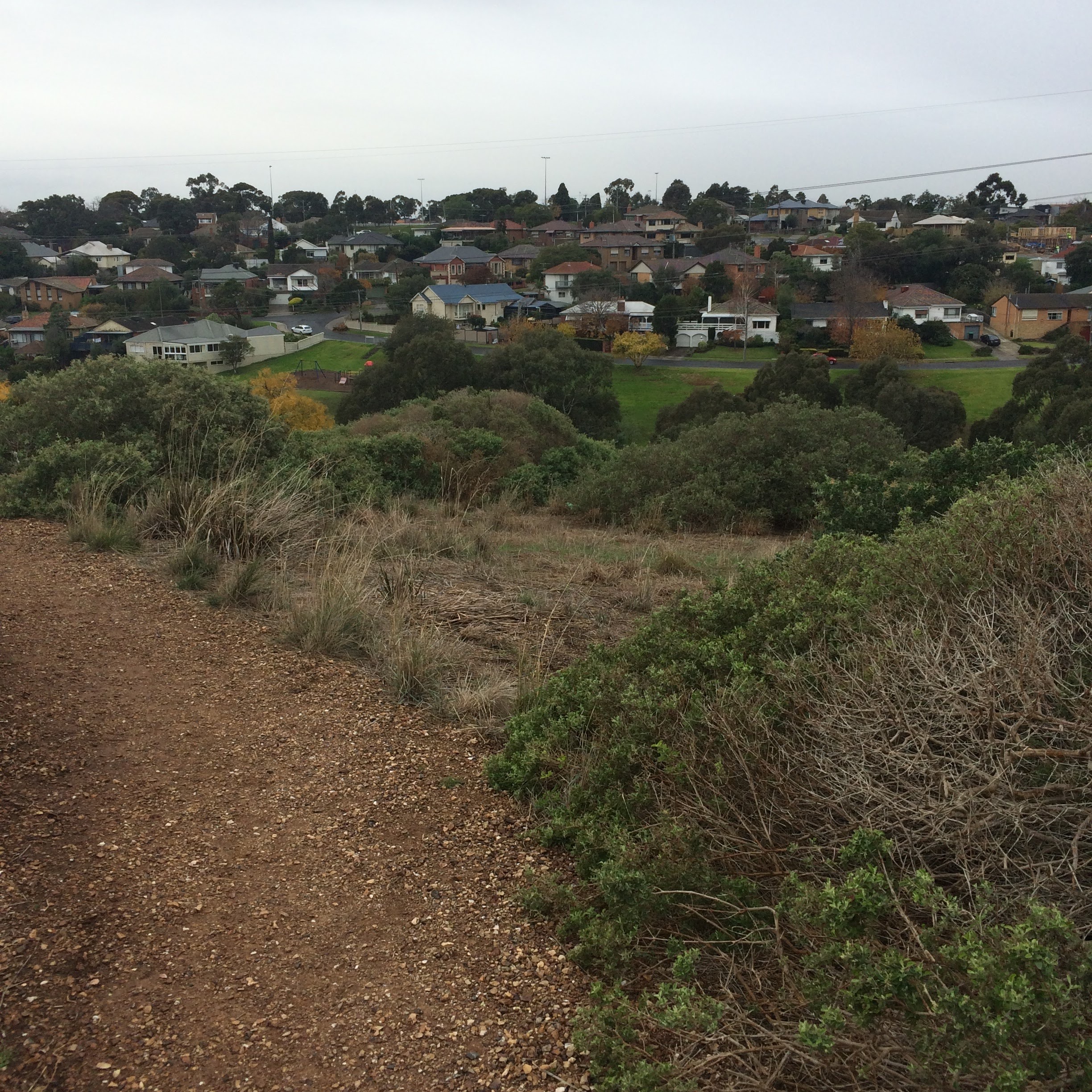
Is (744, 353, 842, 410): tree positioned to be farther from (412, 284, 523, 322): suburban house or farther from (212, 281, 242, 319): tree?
(212, 281, 242, 319): tree

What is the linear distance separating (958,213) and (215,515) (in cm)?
11621

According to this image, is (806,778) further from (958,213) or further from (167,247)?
(958,213)

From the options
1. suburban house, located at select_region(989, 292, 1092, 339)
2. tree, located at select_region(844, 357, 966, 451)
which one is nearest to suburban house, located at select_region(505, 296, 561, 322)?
Result: suburban house, located at select_region(989, 292, 1092, 339)

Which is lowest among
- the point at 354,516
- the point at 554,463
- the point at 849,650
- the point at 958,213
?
the point at 554,463

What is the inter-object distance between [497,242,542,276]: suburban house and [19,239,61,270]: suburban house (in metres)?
36.0

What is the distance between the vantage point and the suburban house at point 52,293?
2704 inches

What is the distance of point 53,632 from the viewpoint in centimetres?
549

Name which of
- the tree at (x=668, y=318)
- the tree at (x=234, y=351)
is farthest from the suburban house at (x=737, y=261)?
the tree at (x=234, y=351)

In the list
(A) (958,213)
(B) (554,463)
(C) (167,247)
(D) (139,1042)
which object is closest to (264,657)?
(D) (139,1042)

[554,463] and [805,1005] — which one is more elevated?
[805,1005]

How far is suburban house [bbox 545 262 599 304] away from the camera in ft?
238

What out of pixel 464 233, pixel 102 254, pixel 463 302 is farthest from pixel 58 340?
pixel 464 233

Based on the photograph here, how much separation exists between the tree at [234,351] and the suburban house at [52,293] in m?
21.3

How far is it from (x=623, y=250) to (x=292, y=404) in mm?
54200
